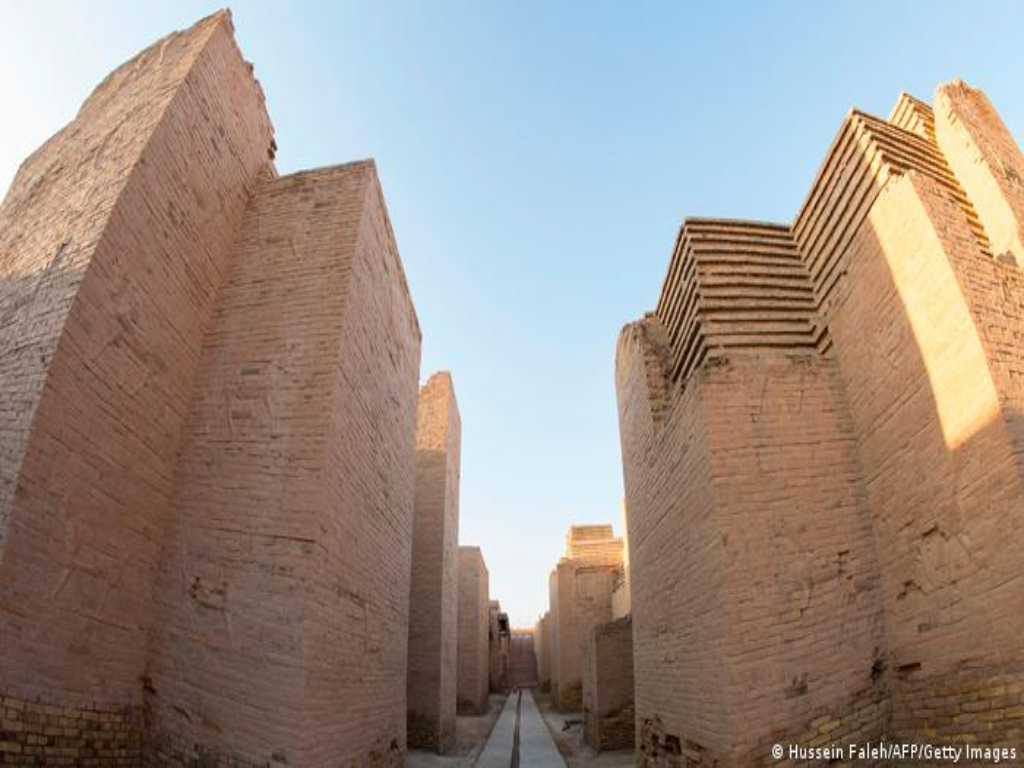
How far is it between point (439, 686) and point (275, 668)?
19.0ft

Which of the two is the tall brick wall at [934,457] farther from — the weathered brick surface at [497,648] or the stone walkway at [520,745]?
the weathered brick surface at [497,648]

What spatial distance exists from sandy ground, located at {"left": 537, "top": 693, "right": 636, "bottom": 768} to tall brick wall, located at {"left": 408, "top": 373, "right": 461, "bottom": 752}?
186 centimetres

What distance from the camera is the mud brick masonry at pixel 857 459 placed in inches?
142

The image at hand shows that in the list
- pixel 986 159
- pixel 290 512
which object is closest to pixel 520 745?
pixel 290 512

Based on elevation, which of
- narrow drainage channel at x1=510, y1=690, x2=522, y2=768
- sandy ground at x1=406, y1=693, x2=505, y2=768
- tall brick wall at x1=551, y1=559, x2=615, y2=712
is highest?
tall brick wall at x1=551, y1=559, x2=615, y2=712

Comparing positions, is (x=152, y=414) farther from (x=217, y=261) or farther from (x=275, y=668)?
(x=275, y=668)

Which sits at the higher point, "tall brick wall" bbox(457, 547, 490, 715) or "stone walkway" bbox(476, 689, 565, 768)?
"tall brick wall" bbox(457, 547, 490, 715)

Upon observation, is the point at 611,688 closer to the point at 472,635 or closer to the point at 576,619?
the point at 576,619

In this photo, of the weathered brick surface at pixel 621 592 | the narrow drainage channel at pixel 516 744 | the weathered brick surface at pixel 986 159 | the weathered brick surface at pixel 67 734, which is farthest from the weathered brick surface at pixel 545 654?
the weathered brick surface at pixel 986 159

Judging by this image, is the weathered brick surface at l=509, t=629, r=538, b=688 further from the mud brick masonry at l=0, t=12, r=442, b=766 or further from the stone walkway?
the mud brick masonry at l=0, t=12, r=442, b=766

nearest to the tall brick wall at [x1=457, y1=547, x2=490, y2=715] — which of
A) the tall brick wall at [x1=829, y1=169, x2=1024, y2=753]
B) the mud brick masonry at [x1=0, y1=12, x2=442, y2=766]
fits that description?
the mud brick masonry at [x1=0, y1=12, x2=442, y2=766]

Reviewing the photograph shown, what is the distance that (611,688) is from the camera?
8.76 metres

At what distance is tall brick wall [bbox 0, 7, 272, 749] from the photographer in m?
3.70

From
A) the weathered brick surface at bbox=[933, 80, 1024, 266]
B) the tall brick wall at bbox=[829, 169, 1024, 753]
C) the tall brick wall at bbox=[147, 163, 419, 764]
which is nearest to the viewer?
the tall brick wall at bbox=[829, 169, 1024, 753]
